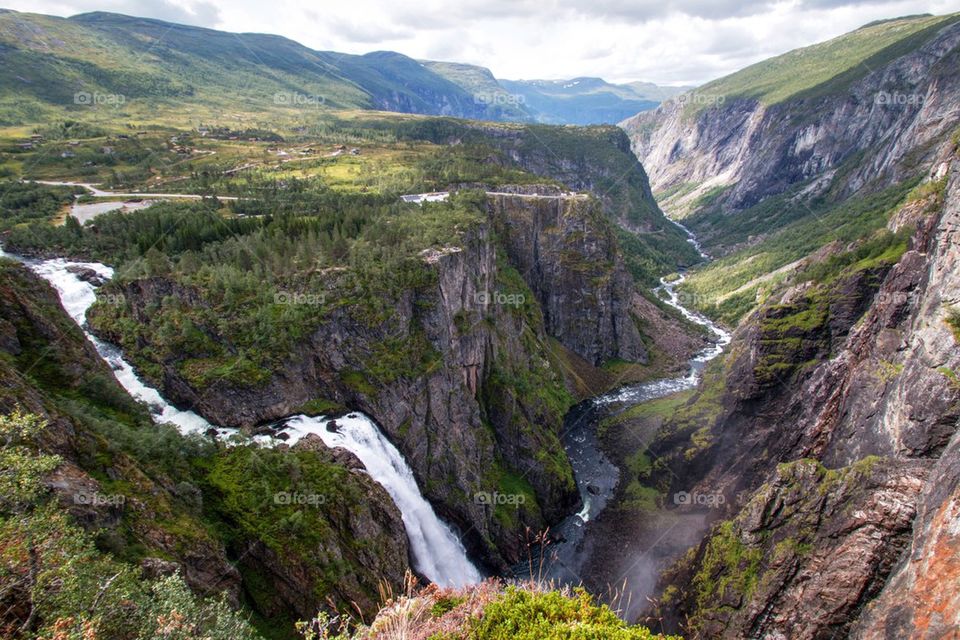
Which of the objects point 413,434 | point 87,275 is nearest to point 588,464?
point 413,434

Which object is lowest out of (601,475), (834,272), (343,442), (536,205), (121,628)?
(601,475)

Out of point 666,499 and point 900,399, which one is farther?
point 666,499

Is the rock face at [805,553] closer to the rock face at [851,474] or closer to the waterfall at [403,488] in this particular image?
the rock face at [851,474]

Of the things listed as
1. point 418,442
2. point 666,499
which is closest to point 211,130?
point 418,442

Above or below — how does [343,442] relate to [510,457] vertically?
above

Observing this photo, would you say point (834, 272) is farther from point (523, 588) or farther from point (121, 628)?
point (121, 628)

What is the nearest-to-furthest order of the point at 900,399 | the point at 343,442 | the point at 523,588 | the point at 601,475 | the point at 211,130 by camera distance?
1. the point at 523,588
2. the point at 900,399
3. the point at 343,442
4. the point at 601,475
5. the point at 211,130
